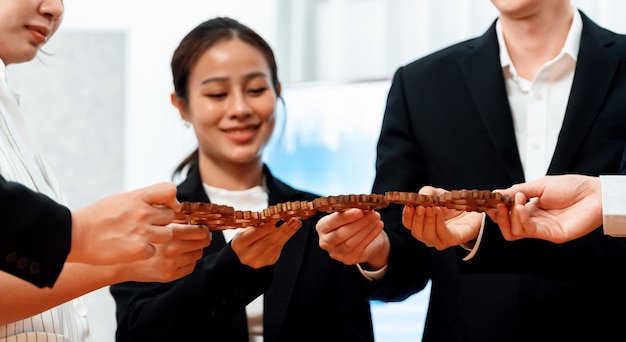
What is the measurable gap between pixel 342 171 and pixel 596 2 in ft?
3.42

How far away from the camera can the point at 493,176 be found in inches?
73.8

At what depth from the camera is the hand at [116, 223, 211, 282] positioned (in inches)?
56.2

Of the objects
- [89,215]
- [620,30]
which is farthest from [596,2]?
[89,215]

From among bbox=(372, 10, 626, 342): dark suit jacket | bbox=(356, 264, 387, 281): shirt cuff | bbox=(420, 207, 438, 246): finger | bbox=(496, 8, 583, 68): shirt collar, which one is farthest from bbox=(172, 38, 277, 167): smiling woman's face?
bbox=(420, 207, 438, 246): finger

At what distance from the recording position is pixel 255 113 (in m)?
2.17

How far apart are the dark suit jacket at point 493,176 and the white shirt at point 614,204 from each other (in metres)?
0.22

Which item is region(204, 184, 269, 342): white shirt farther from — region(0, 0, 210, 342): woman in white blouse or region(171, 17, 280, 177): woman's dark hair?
region(0, 0, 210, 342): woman in white blouse

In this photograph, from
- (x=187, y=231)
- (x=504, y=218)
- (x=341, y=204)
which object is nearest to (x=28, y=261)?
(x=187, y=231)

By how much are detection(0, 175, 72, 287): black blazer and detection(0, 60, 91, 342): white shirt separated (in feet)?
0.83

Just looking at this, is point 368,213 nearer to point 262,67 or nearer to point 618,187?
point 618,187

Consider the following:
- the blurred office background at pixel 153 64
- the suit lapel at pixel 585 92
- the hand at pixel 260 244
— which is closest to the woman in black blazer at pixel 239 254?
the hand at pixel 260 244

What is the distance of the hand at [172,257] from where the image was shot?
4.68 ft

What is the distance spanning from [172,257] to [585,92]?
98 centimetres

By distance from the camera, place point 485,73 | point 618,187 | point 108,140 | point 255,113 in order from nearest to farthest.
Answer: point 618,187 → point 485,73 → point 255,113 → point 108,140
